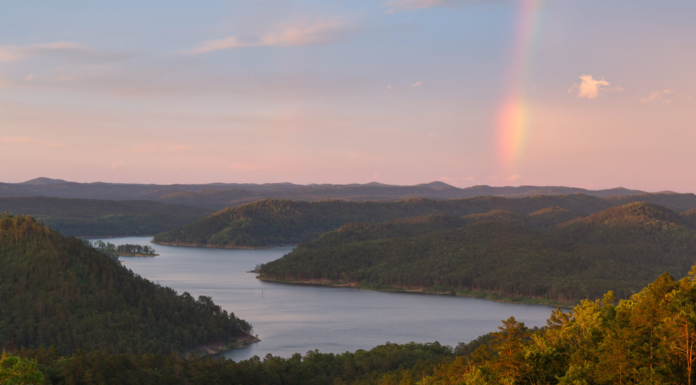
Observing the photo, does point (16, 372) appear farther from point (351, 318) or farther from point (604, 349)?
point (351, 318)

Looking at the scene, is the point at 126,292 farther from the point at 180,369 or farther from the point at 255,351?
the point at 180,369

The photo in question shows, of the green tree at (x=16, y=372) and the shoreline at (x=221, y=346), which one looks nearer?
the green tree at (x=16, y=372)

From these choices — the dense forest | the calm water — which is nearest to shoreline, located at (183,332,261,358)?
the calm water

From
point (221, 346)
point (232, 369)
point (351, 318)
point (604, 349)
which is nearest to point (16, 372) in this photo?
point (604, 349)

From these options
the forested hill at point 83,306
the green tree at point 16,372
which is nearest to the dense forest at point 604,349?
the green tree at point 16,372

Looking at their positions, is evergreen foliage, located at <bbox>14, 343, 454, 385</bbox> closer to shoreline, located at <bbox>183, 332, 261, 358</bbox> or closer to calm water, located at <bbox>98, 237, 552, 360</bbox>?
calm water, located at <bbox>98, 237, 552, 360</bbox>

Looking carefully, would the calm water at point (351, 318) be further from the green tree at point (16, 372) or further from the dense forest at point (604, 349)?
the green tree at point (16, 372)
